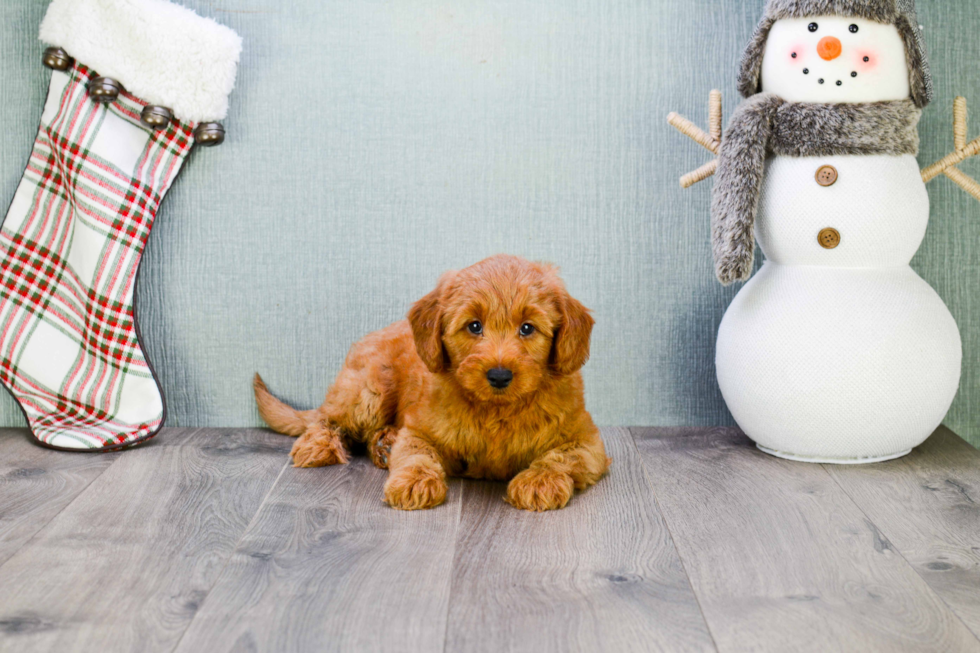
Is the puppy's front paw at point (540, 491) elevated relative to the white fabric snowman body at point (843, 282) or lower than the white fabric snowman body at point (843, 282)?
lower

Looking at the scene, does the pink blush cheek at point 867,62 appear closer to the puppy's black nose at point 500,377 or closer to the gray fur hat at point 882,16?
the gray fur hat at point 882,16

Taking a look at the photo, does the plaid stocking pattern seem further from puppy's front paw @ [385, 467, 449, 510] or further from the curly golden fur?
puppy's front paw @ [385, 467, 449, 510]

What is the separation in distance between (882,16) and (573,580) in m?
1.47

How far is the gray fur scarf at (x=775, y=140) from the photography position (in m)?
2.00

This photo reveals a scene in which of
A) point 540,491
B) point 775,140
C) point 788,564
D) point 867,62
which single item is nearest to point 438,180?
point 775,140

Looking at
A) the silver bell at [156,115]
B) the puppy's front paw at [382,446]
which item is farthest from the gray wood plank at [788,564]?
the silver bell at [156,115]

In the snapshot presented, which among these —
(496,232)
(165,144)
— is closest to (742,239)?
(496,232)

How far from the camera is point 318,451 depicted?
211 cm

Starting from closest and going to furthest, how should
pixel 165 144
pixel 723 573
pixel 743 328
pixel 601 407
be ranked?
pixel 723 573
pixel 743 328
pixel 165 144
pixel 601 407

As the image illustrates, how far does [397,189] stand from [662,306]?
0.80m

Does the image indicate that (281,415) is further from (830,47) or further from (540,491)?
(830,47)

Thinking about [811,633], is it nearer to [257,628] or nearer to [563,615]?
[563,615]

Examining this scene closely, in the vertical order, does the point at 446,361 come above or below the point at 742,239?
below

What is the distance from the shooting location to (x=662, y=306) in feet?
7.92
